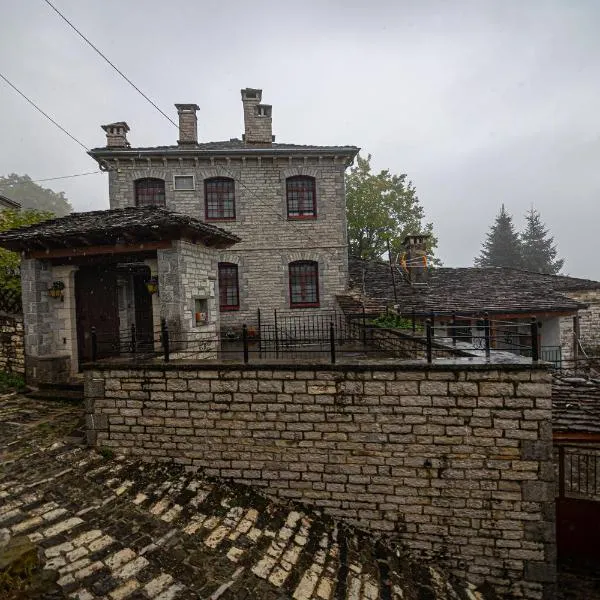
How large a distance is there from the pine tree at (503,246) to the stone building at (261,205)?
34879 mm

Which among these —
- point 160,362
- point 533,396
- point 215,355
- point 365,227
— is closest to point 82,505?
point 160,362

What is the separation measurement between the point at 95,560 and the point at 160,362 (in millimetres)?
2809

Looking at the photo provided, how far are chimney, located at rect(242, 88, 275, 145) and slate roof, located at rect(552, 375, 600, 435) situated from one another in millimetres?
12781

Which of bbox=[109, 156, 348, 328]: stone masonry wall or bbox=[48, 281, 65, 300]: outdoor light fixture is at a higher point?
bbox=[109, 156, 348, 328]: stone masonry wall

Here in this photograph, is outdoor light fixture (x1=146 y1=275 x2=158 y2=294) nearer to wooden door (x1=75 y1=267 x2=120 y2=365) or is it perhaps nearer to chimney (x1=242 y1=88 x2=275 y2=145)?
wooden door (x1=75 y1=267 x2=120 y2=365)

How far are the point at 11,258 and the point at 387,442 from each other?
41.1 feet

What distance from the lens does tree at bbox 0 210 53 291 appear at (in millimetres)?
10773

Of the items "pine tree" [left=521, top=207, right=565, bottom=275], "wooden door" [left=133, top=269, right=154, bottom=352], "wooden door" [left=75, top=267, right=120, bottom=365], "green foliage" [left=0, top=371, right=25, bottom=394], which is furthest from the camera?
"pine tree" [left=521, top=207, right=565, bottom=275]

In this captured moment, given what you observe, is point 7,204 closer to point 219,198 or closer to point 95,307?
point 219,198

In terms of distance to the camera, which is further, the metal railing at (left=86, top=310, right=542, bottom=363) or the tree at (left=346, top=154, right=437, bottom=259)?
the tree at (left=346, top=154, right=437, bottom=259)

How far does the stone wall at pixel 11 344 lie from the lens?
964 centimetres

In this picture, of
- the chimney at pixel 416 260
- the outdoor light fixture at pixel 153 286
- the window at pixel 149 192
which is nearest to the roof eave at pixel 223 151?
the window at pixel 149 192

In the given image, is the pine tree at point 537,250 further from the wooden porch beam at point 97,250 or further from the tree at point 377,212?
the wooden porch beam at point 97,250

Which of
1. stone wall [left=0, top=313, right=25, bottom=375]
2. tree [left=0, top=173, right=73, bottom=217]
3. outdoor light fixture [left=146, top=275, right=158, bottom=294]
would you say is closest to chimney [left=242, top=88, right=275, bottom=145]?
outdoor light fixture [left=146, top=275, right=158, bottom=294]
